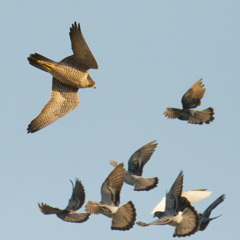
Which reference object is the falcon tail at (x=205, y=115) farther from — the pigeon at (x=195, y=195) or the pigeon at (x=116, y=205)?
the pigeon at (x=116, y=205)

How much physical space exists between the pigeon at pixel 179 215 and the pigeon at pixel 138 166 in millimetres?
1439

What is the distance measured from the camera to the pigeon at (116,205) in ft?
37.0

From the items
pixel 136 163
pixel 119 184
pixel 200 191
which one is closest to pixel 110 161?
pixel 136 163

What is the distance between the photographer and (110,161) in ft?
44.1

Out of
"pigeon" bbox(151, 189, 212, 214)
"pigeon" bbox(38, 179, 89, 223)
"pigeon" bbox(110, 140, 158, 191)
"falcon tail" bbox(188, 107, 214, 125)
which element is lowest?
"pigeon" bbox(38, 179, 89, 223)

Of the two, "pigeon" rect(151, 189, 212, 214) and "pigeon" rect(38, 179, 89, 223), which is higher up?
"pigeon" rect(151, 189, 212, 214)

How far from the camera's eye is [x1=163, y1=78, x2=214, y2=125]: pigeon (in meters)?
15.0

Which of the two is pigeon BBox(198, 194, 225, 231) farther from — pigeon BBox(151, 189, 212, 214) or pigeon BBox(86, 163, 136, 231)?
pigeon BBox(86, 163, 136, 231)

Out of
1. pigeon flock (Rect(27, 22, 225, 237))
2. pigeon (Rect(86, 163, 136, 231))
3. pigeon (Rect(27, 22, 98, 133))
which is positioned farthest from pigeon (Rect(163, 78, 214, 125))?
pigeon (Rect(86, 163, 136, 231))

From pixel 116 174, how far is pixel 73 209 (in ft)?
4.88

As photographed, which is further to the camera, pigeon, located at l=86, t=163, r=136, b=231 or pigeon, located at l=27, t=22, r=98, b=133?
pigeon, located at l=27, t=22, r=98, b=133

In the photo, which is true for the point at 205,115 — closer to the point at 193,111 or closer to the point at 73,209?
Answer: the point at 193,111

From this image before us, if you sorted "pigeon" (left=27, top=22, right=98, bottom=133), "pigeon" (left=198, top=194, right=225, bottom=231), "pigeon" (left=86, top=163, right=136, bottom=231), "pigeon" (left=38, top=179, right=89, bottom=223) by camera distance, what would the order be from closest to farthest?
"pigeon" (left=38, top=179, right=89, bottom=223) → "pigeon" (left=86, top=163, right=136, bottom=231) → "pigeon" (left=198, top=194, right=225, bottom=231) → "pigeon" (left=27, top=22, right=98, bottom=133)

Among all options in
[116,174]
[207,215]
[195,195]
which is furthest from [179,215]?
[195,195]
